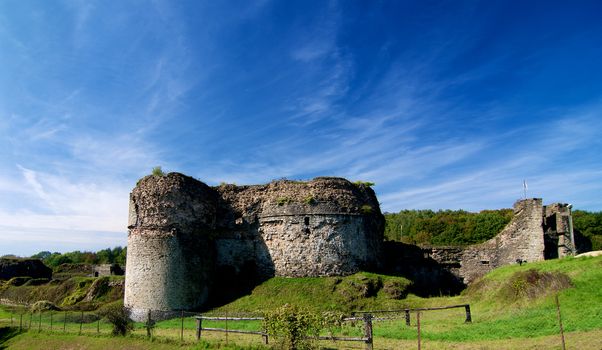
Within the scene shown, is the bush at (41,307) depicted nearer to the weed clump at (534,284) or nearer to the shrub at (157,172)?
the shrub at (157,172)

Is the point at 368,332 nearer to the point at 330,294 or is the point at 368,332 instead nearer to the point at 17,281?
the point at 330,294

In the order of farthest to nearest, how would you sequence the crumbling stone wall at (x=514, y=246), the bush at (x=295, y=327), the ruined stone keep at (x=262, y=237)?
1. the crumbling stone wall at (x=514, y=246)
2. the ruined stone keep at (x=262, y=237)
3. the bush at (x=295, y=327)

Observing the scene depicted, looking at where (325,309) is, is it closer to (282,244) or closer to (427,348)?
(282,244)

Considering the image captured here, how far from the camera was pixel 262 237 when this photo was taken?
1168 inches

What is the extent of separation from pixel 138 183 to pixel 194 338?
13.2m

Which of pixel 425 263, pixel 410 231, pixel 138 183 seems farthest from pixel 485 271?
pixel 410 231

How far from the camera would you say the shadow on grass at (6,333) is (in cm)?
2465

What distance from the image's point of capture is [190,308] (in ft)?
85.7

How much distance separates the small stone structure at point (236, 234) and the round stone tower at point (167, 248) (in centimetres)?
6

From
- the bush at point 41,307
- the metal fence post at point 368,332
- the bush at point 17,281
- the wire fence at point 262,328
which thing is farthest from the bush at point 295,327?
the bush at point 17,281

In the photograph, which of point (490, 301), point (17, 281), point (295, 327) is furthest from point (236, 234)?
point (17, 281)

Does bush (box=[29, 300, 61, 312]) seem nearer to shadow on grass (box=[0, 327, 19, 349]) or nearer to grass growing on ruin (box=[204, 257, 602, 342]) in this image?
shadow on grass (box=[0, 327, 19, 349])

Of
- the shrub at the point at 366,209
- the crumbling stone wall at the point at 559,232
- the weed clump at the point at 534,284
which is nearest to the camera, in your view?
the weed clump at the point at 534,284

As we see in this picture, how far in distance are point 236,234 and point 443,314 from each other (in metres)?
14.7
